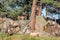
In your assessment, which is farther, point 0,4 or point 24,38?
point 0,4

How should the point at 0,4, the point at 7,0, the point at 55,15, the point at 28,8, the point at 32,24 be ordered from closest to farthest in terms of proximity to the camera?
1. the point at 32,24
2. the point at 7,0
3. the point at 0,4
4. the point at 28,8
5. the point at 55,15

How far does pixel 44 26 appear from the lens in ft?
34.3

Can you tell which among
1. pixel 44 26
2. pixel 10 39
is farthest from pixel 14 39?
pixel 44 26

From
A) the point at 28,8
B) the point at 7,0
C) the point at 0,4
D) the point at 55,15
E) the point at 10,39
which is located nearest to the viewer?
the point at 10,39

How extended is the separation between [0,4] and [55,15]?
5819 mm

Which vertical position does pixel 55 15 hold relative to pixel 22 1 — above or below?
below

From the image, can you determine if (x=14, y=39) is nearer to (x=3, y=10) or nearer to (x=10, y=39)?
(x=10, y=39)

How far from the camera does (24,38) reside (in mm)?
4449

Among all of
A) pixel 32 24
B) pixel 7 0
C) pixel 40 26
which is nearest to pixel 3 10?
pixel 7 0

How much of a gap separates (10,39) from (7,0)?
36.1 ft

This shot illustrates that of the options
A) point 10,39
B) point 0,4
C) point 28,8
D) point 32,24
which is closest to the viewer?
point 10,39

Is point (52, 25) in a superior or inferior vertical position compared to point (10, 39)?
inferior

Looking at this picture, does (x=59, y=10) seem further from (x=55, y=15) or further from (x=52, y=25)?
(x=52, y=25)

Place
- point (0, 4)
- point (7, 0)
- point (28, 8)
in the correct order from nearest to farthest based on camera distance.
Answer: point (7, 0) → point (0, 4) → point (28, 8)
